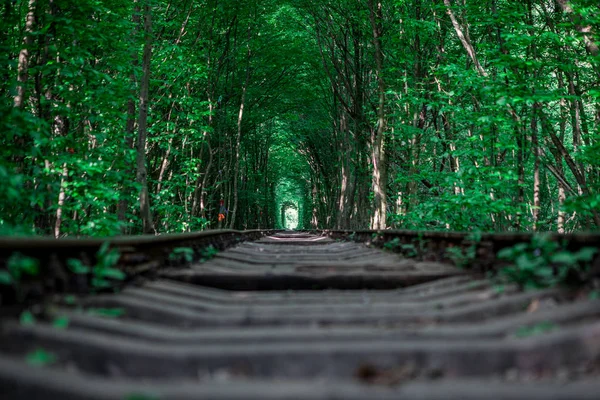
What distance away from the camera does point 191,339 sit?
6.56 feet

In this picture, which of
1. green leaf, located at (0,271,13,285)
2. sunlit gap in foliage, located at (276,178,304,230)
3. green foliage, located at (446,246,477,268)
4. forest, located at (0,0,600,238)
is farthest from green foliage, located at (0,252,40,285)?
sunlit gap in foliage, located at (276,178,304,230)

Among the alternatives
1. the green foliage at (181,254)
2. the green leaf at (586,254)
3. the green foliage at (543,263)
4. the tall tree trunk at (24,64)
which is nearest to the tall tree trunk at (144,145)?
the tall tree trunk at (24,64)

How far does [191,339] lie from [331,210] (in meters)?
32.3

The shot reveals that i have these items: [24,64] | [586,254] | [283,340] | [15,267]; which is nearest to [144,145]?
[24,64]

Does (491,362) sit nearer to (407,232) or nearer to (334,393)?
(334,393)

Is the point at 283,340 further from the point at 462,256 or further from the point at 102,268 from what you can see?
the point at 462,256

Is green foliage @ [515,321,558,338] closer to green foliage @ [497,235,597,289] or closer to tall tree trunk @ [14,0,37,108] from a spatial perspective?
green foliage @ [497,235,597,289]

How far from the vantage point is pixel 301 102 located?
26.9 meters

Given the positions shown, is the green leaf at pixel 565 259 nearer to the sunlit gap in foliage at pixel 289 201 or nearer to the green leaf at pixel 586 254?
the green leaf at pixel 586 254

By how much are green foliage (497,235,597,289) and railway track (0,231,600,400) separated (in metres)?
0.10

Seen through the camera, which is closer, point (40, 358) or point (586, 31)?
point (40, 358)

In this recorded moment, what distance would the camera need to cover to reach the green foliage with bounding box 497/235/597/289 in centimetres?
263

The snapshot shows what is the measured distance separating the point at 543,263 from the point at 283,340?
1722 mm

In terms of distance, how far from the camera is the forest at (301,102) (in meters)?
7.24
